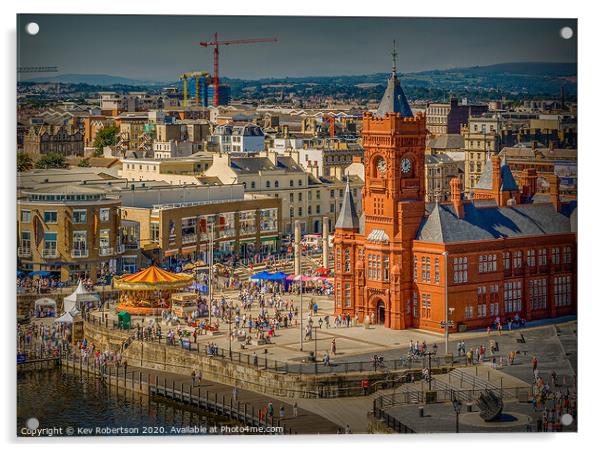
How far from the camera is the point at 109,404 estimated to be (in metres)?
62.7

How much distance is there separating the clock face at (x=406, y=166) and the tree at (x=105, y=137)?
7209cm

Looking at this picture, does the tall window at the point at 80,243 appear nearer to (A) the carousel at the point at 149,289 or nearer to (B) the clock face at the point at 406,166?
(A) the carousel at the point at 149,289

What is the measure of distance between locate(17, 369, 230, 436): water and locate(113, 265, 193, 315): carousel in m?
6.56

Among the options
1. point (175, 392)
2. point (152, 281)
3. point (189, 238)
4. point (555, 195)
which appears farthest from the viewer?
point (189, 238)

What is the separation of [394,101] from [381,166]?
2.75 meters

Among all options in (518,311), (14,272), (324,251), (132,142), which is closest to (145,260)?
(324,251)

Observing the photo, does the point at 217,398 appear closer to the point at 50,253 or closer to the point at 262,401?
the point at 262,401

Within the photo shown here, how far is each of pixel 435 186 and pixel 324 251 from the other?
2957cm

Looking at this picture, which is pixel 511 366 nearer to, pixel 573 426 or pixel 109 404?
pixel 573 426

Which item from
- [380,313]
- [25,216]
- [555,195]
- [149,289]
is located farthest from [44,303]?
[555,195]

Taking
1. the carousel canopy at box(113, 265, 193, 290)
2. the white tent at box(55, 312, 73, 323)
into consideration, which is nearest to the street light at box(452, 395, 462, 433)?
the carousel canopy at box(113, 265, 193, 290)

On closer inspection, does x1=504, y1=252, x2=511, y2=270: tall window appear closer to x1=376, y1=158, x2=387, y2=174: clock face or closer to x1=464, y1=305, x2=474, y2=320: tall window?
x1=464, y1=305, x2=474, y2=320: tall window

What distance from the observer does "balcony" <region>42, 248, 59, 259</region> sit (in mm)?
78688

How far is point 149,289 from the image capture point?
74.1 metres
